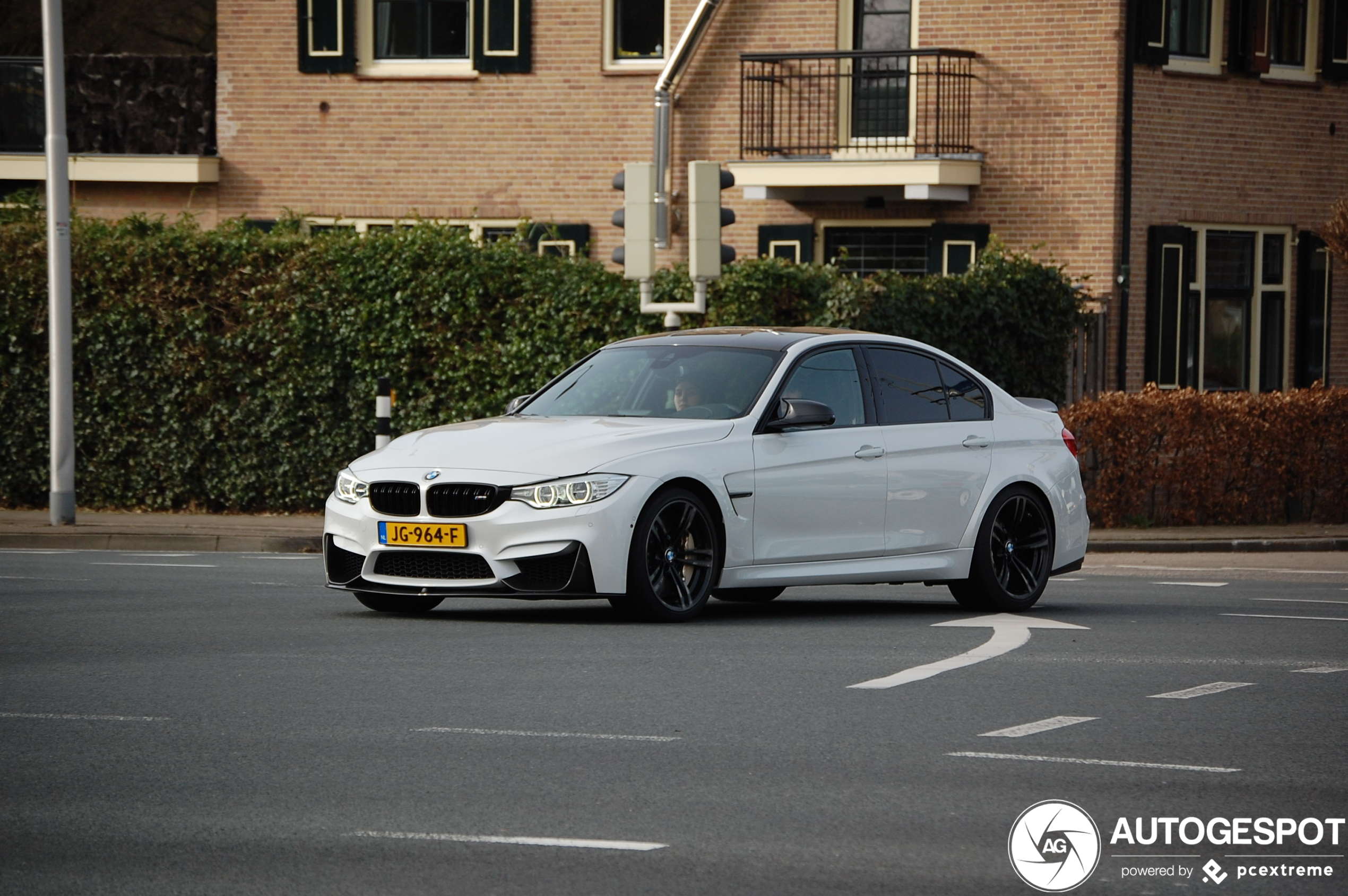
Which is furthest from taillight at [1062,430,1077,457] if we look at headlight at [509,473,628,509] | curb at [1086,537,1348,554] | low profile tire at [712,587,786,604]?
curb at [1086,537,1348,554]

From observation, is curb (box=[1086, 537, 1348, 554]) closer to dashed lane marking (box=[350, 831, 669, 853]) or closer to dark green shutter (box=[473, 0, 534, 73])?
dark green shutter (box=[473, 0, 534, 73])

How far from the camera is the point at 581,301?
789 inches

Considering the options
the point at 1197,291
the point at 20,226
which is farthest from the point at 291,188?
the point at 1197,291

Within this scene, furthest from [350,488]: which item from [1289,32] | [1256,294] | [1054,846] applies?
[1289,32]

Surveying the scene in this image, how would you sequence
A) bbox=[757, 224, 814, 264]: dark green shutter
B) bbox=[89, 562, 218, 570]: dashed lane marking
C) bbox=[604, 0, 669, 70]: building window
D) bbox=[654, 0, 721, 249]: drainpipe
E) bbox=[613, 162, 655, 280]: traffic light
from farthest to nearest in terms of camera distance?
1. bbox=[604, 0, 669, 70]: building window
2. bbox=[757, 224, 814, 264]: dark green shutter
3. bbox=[654, 0, 721, 249]: drainpipe
4. bbox=[613, 162, 655, 280]: traffic light
5. bbox=[89, 562, 218, 570]: dashed lane marking

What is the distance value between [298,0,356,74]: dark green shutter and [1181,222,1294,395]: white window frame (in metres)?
11.1

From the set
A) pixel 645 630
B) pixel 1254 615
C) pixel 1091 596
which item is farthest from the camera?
pixel 1091 596

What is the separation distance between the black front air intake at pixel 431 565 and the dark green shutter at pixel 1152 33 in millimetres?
16504

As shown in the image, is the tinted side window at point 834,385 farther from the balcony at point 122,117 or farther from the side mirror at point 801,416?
the balcony at point 122,117

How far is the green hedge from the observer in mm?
20109

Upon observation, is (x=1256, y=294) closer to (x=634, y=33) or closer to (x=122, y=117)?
(x=634, y=33)

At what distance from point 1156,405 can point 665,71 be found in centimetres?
831

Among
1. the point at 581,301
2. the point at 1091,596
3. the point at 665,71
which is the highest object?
the point at 665,71

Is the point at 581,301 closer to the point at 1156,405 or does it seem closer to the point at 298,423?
the point at 298,423
